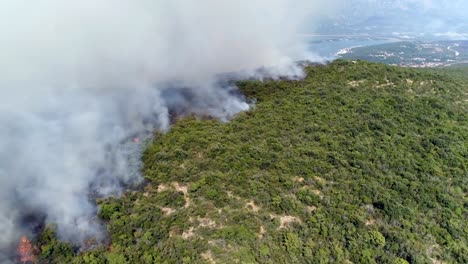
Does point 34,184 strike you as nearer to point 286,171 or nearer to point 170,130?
point 170,130

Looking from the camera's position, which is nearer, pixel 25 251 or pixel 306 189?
pixel 25 251

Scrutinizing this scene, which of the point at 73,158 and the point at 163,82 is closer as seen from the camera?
the point at 73,158

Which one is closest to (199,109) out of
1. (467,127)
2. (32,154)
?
(32,154)

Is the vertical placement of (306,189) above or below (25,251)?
above
